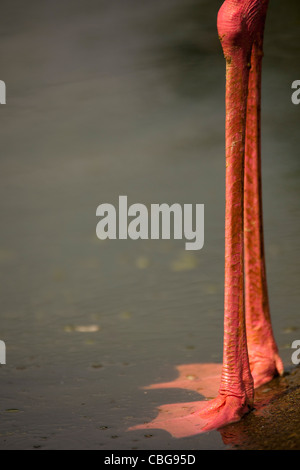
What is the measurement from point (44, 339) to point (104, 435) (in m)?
0.60

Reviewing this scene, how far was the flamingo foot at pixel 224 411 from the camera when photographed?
1.33 m

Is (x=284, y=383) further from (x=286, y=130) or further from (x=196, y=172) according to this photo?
(x=286, y=130)

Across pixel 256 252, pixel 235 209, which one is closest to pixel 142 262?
pixel 256 252

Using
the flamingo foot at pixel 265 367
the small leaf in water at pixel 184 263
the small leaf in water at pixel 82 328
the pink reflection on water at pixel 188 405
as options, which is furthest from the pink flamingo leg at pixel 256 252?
the small leaf in water at pixel 184 263

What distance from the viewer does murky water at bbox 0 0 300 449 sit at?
1583 mm

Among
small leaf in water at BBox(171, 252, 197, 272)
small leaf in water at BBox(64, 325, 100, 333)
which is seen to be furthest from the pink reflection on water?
small leaf in water at BBox(171, 252, 197, 272)

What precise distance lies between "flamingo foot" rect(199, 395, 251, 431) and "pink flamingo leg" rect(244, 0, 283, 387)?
17 centimetres

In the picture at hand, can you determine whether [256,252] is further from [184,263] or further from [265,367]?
[184,263]

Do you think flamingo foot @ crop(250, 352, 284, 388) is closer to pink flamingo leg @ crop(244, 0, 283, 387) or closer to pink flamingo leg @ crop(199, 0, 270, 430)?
pink flamingo leg @ crop(244, 0, 283, 387)

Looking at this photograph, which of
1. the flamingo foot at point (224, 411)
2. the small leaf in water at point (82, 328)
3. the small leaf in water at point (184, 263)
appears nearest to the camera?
the flamingo foot at point (224, 411)

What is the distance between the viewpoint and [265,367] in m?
1.55

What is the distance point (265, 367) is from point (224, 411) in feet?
0.74

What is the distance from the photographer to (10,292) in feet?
7.32

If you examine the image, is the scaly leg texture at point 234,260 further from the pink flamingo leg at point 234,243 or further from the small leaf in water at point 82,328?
the small leaf in water at point 82,328
